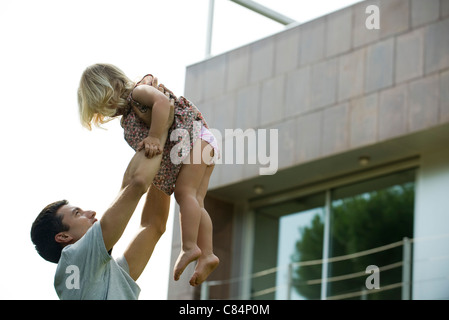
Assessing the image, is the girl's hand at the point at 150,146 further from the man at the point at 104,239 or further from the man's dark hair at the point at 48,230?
the man's dark hair at the point at 48,230

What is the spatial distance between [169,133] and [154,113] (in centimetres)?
23

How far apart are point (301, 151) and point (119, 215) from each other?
8.71 meters

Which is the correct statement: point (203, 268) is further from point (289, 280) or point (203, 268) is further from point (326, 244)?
point (326, 244)

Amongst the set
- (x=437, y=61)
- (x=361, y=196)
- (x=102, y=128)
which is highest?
(x=437, y=61)

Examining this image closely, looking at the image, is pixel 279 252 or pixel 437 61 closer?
pixel 437 61

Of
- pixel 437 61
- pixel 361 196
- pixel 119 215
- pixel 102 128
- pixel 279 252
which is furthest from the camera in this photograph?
pixel 279 252

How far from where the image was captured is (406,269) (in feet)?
37.2

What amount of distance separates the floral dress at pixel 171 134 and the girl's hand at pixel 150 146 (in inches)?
8.4

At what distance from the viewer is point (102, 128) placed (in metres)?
4.58

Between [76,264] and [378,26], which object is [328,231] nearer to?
[378,26]

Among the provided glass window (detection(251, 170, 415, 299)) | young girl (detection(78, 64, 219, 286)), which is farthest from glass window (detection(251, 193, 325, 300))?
young girl (detection(78, 64, 219, 286))

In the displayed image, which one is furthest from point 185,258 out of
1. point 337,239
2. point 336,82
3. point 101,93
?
point 337,239
